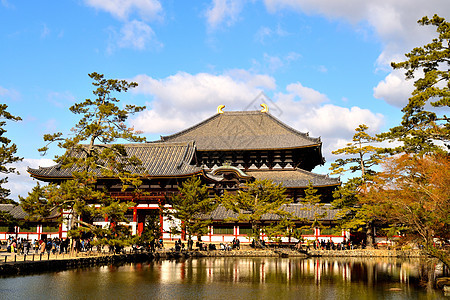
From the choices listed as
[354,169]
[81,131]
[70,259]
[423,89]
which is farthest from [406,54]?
[70,259]

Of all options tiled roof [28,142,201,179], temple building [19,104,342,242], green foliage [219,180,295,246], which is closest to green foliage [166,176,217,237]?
green foliage [219,180,295,246]

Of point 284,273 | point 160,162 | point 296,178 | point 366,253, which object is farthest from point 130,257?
point 296,178

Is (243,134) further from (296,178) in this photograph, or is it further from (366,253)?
(366,253)

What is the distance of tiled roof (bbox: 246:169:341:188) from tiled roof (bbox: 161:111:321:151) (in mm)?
3170

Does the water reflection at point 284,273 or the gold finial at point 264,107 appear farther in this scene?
the gold finial at point 264,107

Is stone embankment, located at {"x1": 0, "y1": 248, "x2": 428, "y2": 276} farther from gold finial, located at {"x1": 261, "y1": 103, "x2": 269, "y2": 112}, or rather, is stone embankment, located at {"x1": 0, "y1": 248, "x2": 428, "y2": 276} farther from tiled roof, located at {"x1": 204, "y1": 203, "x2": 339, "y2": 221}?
gold finial, located at {"x1": 261, "y1": 103, "x2": 269, "y2": 112}

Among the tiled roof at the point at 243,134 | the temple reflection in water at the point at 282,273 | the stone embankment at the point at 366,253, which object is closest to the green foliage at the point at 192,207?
the temple reflection in water at the point at 282,273

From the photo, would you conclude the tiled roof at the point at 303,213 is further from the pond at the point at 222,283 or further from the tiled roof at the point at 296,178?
the pond at the point at 222,283

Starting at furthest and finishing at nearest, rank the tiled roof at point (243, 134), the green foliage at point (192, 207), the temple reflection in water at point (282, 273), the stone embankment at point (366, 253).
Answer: the tiled roof at point (243, 134) → the stone embankment at point (366, 253) → the green foliage at point (192, 207) → the temple reflection in water at point (282, 273)

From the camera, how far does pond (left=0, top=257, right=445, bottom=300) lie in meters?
19.7

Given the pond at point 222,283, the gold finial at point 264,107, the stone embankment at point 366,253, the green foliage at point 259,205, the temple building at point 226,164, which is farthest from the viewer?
the gold finial at point 264,107

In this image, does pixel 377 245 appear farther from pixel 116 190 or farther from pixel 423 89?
pixel 116 190

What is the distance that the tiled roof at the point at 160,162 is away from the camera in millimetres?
46250

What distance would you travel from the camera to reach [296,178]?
52.5 metres
